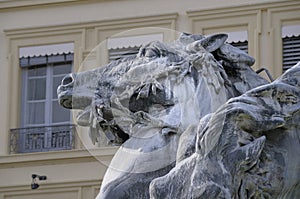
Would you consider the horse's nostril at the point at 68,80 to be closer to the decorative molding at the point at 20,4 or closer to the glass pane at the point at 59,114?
the glass pane at the point at 59,114

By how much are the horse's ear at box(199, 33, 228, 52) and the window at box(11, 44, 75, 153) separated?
1553 cm

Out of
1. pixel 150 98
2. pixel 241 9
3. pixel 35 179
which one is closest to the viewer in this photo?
pixel 150 98

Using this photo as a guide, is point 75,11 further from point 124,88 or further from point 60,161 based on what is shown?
point 124,88

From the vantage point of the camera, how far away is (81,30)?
2136cm

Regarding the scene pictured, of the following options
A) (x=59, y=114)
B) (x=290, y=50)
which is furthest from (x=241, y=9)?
(x=59, y=114)

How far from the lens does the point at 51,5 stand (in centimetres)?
2183

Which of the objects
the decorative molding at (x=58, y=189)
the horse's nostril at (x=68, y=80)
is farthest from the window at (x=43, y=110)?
the horse's nostril at (x=68, y=80)

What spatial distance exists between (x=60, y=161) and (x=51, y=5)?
2.31m

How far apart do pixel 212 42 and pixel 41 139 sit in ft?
52.8

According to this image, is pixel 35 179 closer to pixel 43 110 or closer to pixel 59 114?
pixel 59 114

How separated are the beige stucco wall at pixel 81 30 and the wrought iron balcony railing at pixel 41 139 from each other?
10 centimetres

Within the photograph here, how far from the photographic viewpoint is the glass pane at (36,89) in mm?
21547

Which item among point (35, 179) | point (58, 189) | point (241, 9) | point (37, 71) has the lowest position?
point (58, 189)

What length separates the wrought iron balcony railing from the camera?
20703 millimetres
